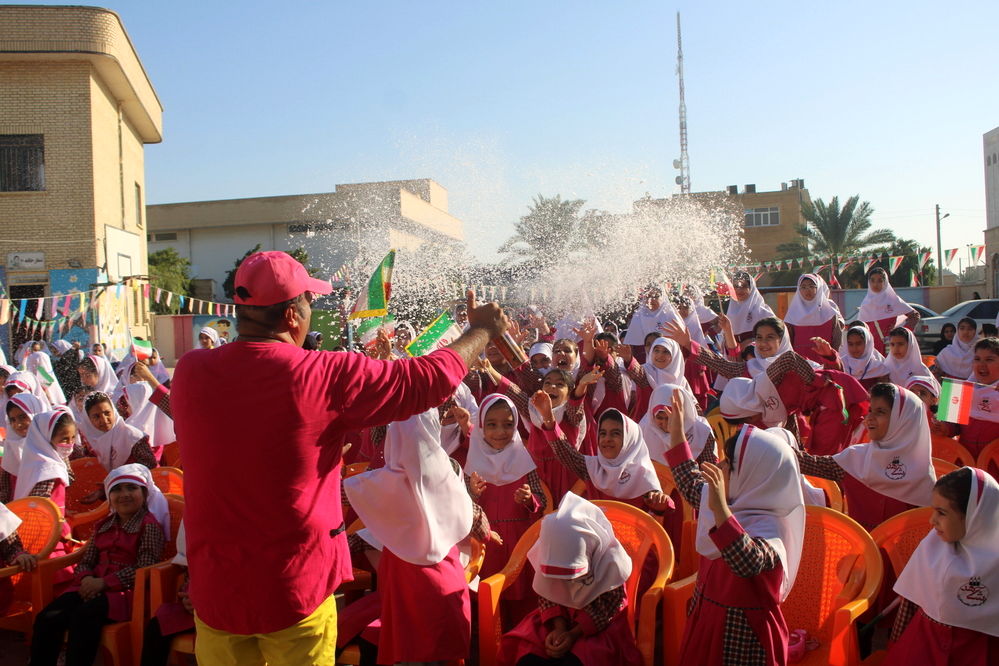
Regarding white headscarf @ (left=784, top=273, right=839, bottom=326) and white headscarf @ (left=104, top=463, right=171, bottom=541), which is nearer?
white headscarf @ (left=104, top=463, right=171, bottom=541)

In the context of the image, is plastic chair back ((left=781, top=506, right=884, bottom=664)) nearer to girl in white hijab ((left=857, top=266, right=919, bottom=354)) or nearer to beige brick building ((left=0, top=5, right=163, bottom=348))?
girl in white hijab ((left=857, top=266, right=919, bottom=354))

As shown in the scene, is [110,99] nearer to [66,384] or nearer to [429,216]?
[66,384]

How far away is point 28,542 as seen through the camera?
461 cm

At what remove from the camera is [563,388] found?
18.2ft

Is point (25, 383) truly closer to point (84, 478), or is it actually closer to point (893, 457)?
point (84, 478)

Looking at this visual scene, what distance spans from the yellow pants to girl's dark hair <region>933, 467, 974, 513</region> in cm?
218

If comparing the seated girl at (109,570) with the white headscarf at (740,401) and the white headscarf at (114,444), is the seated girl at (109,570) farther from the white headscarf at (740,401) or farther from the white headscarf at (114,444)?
the white headscarf at (740,401)

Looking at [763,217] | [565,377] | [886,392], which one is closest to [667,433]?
[565,377]

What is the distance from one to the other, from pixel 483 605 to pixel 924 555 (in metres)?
1.77

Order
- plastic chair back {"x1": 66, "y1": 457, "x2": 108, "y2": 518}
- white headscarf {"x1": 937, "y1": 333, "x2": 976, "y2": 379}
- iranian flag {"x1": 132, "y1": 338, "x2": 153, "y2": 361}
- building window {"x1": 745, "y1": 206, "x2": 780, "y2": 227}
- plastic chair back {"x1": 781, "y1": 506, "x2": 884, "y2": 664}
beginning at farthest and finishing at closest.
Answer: building window {"x1": 745, "y1": 206, "x2": 780, "y2": 227}, iranian flag {"x1": 132, "y1": 338, "x2": 153, "y2": 361}, white headscarf {"x1": 937, "y1": 333, "x2": 976, "y2": 379}, plastic chair back {"x1": 66, "y1": 457, "x2": 108, "y2": 518}, plastic chair back {"x1": 781, "y1": 506, "x2": 884, "y2": 664}

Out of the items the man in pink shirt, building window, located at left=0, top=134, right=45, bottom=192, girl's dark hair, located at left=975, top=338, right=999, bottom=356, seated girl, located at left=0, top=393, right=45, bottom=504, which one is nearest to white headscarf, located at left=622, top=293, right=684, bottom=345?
girl's dark hair, located at left=975, top=338, right=999, bottom=356

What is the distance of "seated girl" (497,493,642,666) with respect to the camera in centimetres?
320

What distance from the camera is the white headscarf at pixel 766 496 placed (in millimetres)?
2947

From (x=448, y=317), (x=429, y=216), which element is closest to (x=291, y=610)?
(x=448, y=317)
